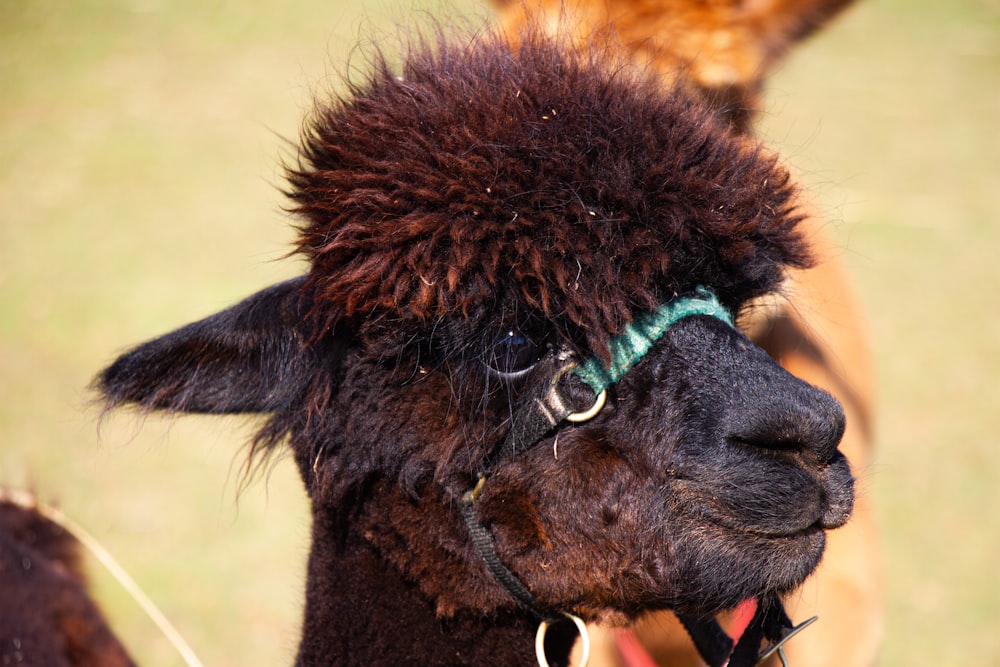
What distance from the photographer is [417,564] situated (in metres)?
1.47

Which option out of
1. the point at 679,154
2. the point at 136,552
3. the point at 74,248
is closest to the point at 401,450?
the point at 679,154

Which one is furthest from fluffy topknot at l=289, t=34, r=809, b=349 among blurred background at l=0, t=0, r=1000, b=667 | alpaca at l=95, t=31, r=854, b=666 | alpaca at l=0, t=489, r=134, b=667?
alpaca at l=0, t=489, r=134, b=667

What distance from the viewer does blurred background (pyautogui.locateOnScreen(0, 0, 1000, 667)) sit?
3965 mm

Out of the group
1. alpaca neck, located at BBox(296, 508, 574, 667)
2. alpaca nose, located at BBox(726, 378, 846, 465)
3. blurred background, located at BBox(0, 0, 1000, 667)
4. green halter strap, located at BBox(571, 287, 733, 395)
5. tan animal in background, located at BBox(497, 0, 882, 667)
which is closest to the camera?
alpaca nose, located at BBox(726, 378, 846, 465)

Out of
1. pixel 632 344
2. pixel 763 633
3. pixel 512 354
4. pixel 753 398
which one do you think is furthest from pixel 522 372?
pixel 763 633

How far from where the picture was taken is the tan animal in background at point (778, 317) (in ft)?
8.36

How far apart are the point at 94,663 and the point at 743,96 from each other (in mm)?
2384

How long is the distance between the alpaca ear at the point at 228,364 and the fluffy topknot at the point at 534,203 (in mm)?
87

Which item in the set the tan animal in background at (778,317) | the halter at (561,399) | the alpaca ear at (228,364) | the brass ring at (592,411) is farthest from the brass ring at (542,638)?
the tan animal in background at (778,317)

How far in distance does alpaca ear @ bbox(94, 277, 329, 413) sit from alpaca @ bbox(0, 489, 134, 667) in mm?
861

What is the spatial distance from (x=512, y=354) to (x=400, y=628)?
519 mm

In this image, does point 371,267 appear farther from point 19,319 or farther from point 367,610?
point 19,319

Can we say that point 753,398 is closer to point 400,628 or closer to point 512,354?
point 512,354

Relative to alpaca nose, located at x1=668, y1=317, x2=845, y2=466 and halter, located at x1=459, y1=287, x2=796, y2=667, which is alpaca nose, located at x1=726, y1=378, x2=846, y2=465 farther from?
halter, located at x1=459, y1=287, x2=796, y2=667
